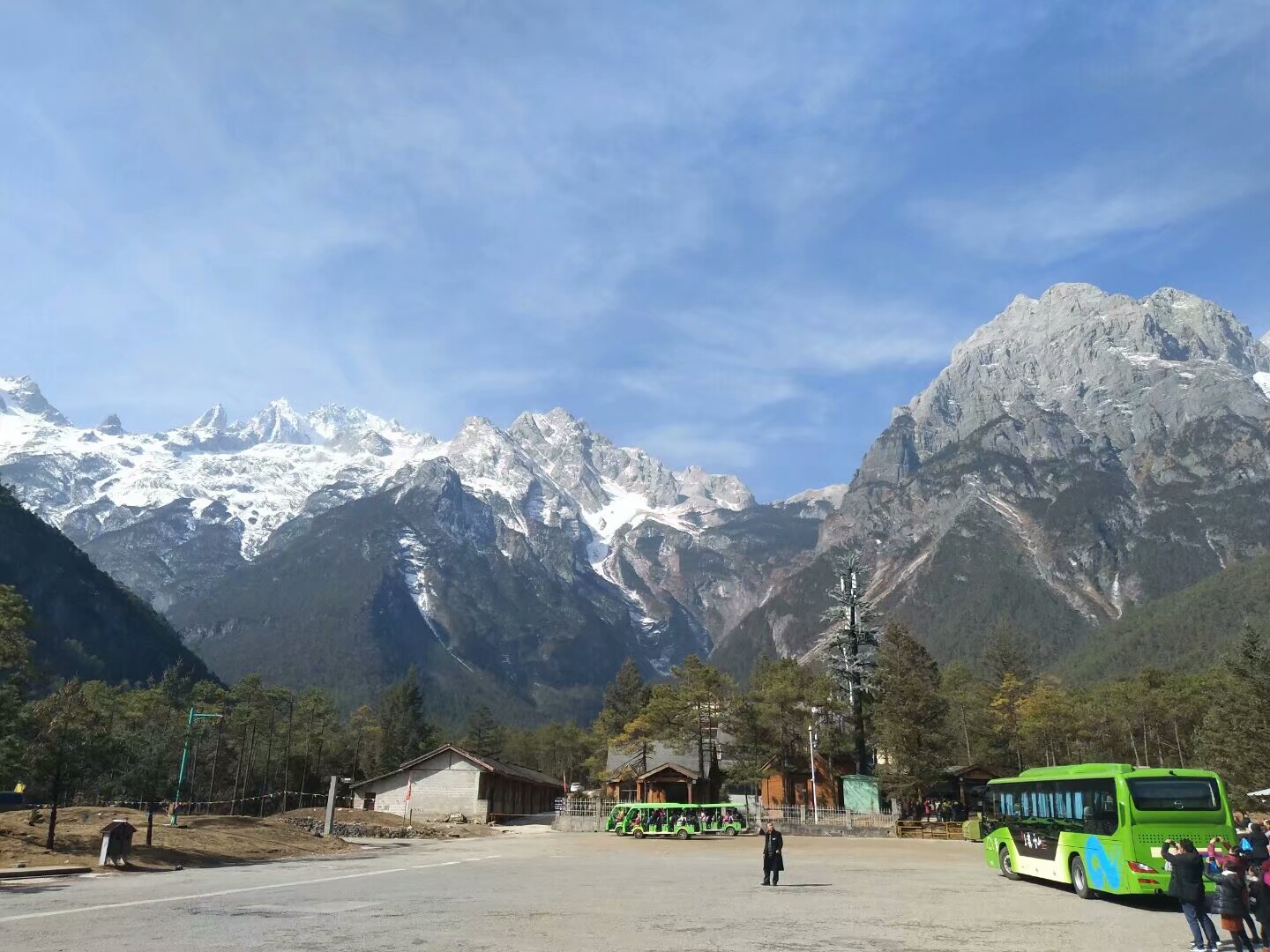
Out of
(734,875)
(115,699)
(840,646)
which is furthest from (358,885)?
(115,699)

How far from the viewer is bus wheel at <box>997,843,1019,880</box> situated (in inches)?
944

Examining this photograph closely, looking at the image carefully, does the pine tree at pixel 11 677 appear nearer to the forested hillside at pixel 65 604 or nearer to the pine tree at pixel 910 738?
the pine tree at pixel 910 738

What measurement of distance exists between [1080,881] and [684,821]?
117 feet

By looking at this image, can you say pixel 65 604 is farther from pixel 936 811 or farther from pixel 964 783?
pixel 964 783

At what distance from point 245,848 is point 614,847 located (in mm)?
17329

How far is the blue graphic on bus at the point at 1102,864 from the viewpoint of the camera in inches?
694

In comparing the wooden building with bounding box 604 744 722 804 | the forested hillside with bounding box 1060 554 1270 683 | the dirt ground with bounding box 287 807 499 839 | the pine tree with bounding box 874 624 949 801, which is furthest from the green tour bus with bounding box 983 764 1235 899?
the forested hillside with bounding box 1060 554 1270 683

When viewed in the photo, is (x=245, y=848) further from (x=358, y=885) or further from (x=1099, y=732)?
(x=1099, y=732)

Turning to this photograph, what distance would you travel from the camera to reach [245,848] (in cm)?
3356

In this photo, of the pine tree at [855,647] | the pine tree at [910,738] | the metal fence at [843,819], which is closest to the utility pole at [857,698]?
the pine tree at [855,647]

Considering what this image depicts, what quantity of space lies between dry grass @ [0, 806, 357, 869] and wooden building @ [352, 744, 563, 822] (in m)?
31.5

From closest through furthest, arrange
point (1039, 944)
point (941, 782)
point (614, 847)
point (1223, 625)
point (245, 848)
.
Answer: point (1039, 944), point (245, 848), point (614, 847), point (941, 782), point (1223, 625)

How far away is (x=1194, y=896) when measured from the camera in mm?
12906

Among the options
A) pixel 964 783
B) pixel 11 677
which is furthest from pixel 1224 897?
pixel 964 783
